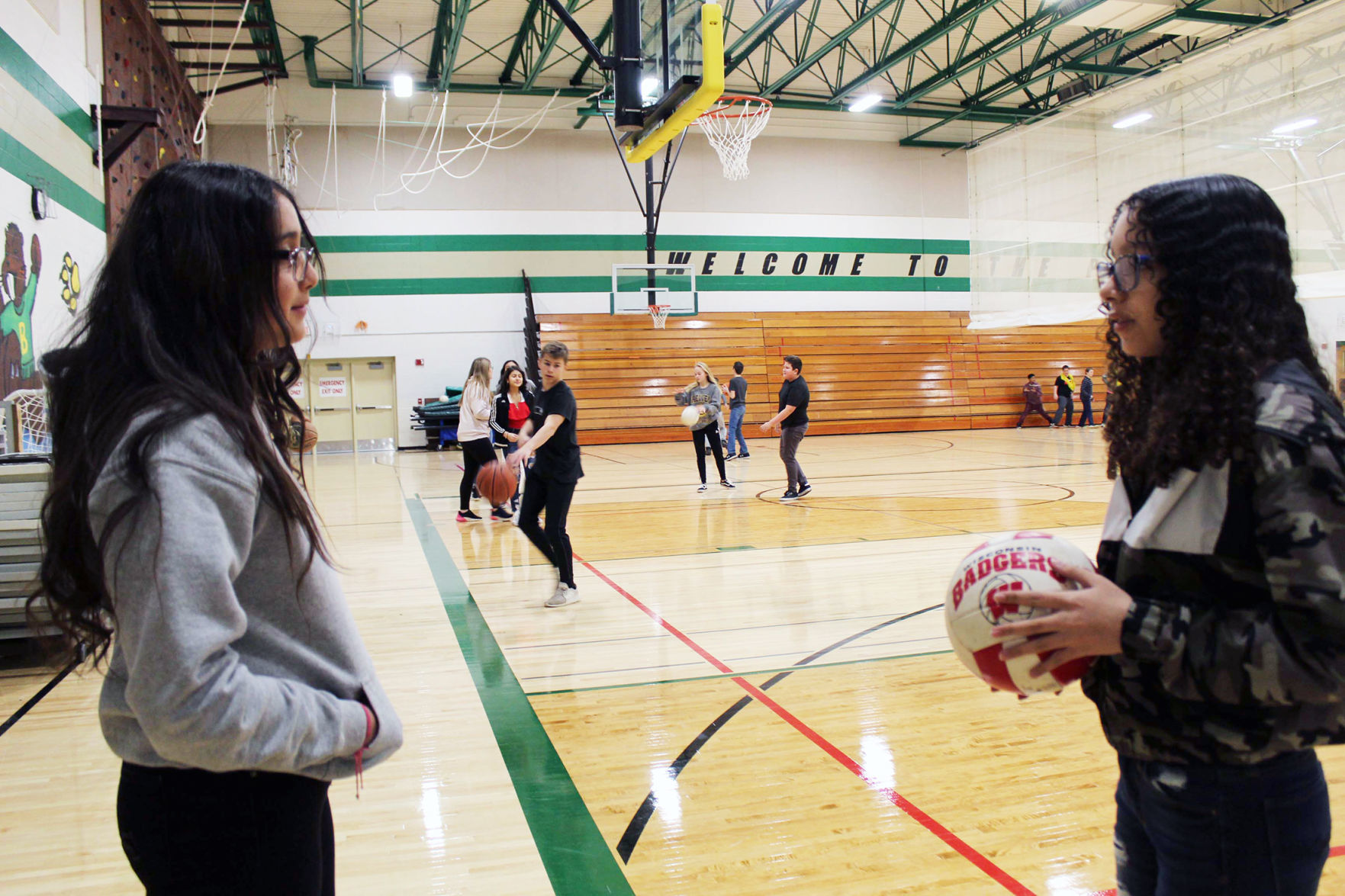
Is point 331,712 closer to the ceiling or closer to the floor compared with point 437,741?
closer to the ceiling

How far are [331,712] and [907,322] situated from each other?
23049 millimetres

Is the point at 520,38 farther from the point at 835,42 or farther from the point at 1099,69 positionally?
the point at 1099,69

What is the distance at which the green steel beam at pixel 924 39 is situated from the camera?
1527 centimetres

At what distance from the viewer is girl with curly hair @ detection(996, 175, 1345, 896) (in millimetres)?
1117

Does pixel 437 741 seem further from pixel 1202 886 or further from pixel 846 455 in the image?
pixel 846 455

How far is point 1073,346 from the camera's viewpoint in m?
24.1

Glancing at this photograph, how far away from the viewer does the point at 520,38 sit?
17.1m

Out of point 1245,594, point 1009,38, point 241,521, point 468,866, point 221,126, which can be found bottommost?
point 468,866

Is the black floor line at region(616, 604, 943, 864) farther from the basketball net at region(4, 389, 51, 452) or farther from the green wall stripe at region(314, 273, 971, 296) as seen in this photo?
the green wall stripe at region(314, 273, 971, 296)

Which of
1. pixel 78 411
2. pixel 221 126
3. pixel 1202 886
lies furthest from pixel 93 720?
pixel 221 126

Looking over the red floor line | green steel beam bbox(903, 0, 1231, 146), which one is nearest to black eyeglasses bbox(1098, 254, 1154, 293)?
the red floor line

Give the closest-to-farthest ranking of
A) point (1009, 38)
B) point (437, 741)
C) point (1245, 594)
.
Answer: point (1245, 594), point (437, 741), point (1009, 38)

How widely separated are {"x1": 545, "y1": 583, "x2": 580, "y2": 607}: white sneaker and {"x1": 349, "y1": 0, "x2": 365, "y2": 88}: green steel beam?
1246 centimetres

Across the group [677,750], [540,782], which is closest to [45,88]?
[540,782]
